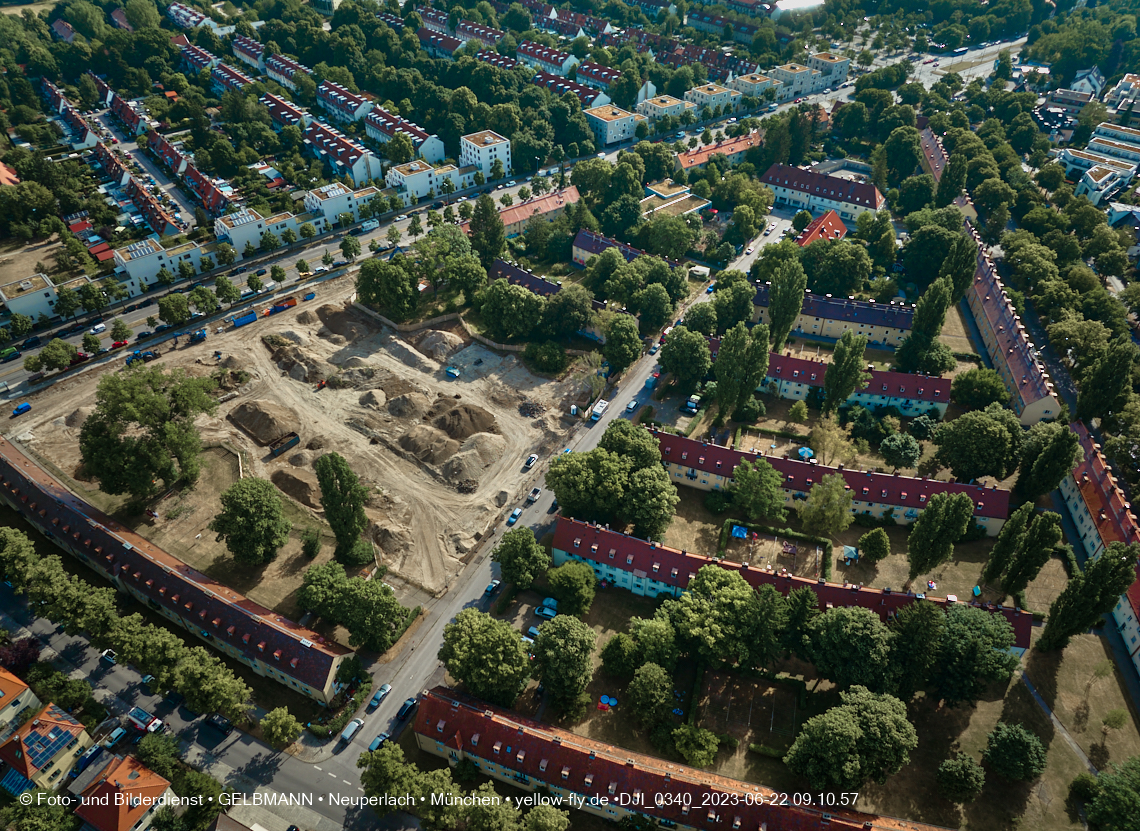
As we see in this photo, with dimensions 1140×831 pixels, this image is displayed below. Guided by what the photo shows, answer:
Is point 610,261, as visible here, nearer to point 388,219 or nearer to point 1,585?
point 388,219

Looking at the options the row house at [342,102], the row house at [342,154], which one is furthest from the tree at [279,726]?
the row house at [342,102]

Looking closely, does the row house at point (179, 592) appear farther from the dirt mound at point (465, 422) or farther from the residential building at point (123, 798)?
the dirt mound at point (465, 422)

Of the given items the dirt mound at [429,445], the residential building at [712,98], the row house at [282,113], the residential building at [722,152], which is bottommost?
the dirt mound at [429,445]

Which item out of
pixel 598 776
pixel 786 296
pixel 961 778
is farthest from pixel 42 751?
pixel 786 296

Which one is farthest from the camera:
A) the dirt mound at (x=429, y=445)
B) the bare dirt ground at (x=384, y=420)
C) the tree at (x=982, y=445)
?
the dirt mound at (x=429, y=445)

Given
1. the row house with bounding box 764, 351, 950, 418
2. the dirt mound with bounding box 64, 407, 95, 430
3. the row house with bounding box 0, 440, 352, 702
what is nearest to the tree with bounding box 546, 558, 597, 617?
the row house with bounding box 0, 440, 352, 702

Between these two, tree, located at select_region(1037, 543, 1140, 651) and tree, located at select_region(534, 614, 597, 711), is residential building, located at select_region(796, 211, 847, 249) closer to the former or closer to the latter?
→ tree, located at select_region(1037, 543, 1140, 651)

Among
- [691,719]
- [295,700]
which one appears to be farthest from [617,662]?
[295,700]
